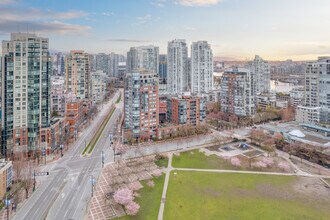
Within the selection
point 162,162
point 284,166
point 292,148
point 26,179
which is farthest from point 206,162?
point 26,179

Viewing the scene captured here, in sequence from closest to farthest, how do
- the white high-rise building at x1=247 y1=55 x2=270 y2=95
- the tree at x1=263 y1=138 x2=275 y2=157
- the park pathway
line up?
the park pathway, the tree at x1=263 y1=138 x2=275 y2=157, the white high-rise building at x1=247 y1=55 x2=270 y2=95

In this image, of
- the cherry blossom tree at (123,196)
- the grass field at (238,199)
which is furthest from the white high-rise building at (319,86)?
the cherry blossom tree at (123,196)

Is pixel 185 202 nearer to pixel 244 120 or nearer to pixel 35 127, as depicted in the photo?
pixel 35 127

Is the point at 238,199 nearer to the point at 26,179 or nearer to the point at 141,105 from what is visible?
the point at 26,179

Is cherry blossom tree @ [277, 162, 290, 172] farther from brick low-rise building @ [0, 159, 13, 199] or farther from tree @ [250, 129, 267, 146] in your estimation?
brick low-rise building @ [0, 159, 13, 199]

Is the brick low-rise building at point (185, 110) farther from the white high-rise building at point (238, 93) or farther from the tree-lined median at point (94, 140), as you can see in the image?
the tree-lined median at point (94, 140)

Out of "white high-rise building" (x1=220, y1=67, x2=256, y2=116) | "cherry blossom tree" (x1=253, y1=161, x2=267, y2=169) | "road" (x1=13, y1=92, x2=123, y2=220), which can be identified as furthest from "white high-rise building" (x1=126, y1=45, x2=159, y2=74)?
"cherry blossom tree" (x1=253, y1=161, x2=267, y2=169)
